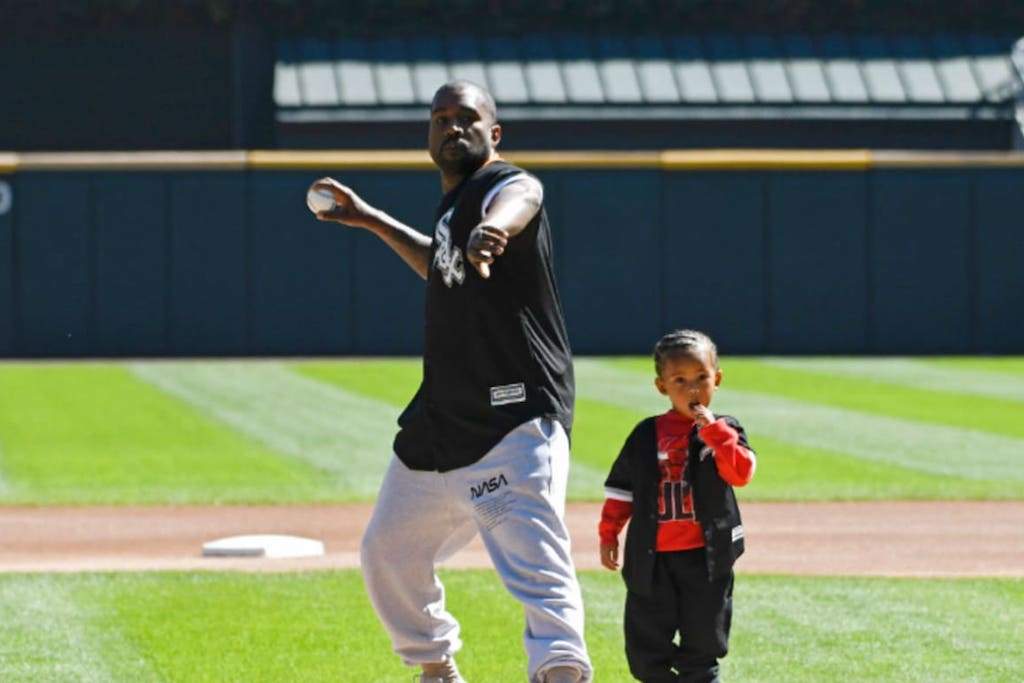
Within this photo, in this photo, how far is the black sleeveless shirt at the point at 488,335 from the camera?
609 centimetres

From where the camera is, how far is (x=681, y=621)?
6.14 meters

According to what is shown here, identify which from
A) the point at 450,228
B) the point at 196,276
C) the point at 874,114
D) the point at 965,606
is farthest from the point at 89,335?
the point at 450,228

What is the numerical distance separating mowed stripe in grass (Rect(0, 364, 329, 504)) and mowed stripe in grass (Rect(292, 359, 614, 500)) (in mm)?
1611

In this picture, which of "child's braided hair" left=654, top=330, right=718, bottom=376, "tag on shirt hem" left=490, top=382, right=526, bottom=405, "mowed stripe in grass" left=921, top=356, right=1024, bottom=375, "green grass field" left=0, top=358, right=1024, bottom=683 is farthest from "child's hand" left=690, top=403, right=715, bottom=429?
"mowed stripe in grass" left=921, top=356, right=1024, bottom=375

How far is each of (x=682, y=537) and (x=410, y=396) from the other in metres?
15.4

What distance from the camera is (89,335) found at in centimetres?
2819

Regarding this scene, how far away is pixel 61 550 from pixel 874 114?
75.2 feet

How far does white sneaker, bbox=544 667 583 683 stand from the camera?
593 centimetres

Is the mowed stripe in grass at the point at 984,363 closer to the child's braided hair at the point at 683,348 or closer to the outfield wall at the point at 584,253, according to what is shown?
the outfield wall at the point at 584,253

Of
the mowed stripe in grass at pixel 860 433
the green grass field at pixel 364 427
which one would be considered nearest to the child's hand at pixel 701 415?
the green grass field at pixel 364 427

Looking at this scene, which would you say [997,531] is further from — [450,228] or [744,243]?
[744,243]

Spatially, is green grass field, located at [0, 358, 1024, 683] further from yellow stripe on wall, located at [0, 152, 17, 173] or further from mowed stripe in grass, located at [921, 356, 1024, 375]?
yellow stripe on wall, located at [0, 152, 17, 173]

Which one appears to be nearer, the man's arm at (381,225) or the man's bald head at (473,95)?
the man's bald head at (473,95)

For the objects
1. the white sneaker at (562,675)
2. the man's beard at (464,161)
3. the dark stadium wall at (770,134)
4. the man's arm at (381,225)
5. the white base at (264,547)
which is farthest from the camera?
the dark stadium wall at (770,134)
